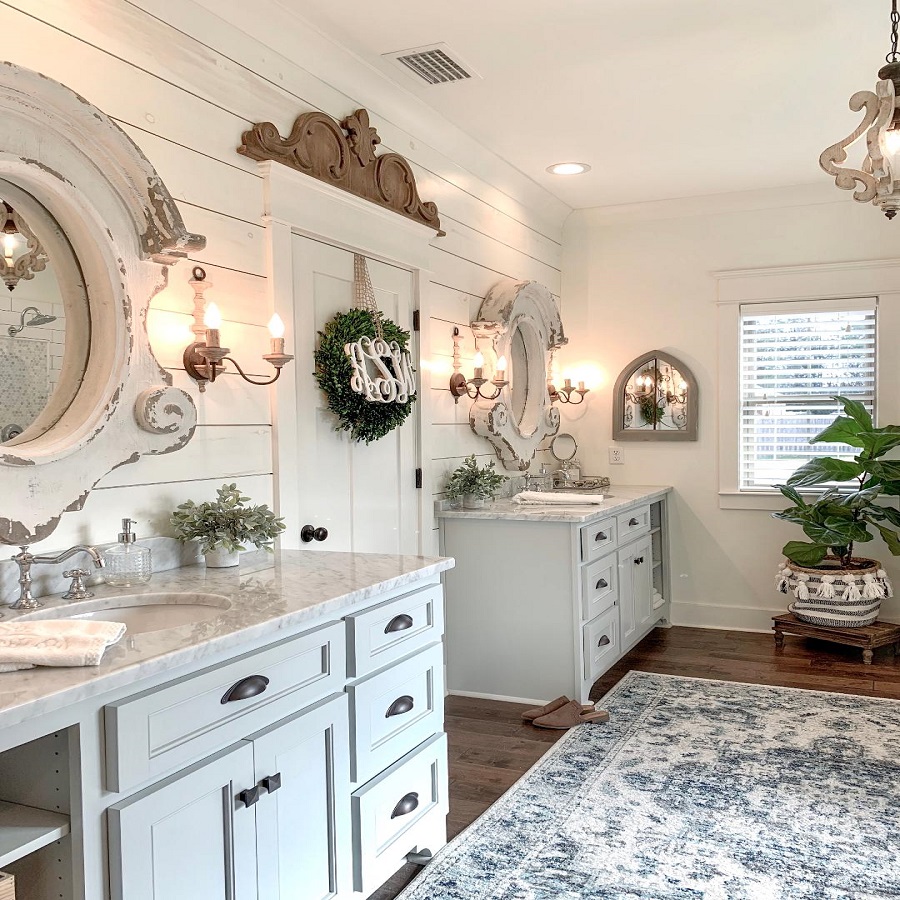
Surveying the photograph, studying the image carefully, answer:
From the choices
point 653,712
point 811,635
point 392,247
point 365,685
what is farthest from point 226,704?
point 811,635

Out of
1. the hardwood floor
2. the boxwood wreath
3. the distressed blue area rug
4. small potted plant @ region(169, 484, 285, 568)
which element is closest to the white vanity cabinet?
the hardwood floor

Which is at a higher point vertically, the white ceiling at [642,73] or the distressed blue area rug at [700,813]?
the white ceiling at [642,73]

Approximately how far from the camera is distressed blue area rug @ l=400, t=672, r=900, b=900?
2.39 meters

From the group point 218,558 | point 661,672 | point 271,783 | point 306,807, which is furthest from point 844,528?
point 271,783

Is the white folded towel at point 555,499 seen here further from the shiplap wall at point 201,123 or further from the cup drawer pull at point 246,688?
the cup drawer pull at point 246,688

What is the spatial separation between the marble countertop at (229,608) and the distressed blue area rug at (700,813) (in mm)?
839

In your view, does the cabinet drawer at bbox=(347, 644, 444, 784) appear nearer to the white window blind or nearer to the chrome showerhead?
the chrome showerhead

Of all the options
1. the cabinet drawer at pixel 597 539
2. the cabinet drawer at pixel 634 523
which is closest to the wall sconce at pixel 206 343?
the cabinet drawer at pixel 597 539

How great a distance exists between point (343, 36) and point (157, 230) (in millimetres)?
1199

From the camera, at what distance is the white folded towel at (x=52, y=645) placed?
146 cm

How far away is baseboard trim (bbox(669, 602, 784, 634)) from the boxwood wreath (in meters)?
2.77

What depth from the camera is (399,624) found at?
2.33m

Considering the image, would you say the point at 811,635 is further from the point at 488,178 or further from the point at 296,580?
the point at 296,580

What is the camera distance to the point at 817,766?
318 centimetres
